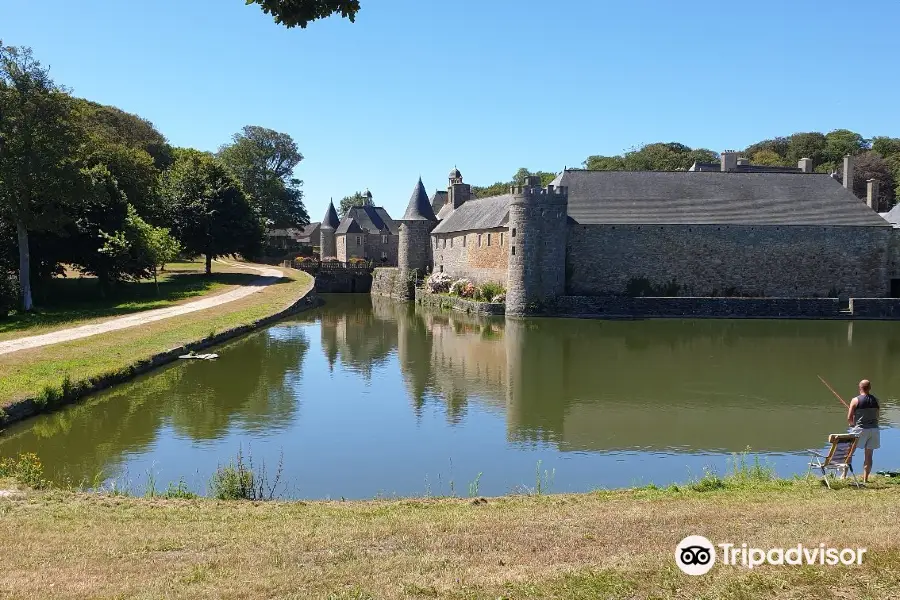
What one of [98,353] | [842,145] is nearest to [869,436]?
[98,353]

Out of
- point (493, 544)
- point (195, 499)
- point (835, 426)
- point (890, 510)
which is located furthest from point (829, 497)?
point (195, 499)

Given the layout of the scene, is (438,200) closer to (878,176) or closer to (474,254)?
(474,254)

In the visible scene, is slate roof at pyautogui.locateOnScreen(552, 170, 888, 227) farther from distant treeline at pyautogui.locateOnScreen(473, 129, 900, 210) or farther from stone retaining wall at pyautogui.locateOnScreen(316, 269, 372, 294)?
distant treeline at pyautogui.locateOnScreen(473, 129, 900, 210)

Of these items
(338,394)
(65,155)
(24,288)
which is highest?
(65,155)

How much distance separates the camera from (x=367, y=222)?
5931 centimetres

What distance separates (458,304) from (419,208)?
12.6m

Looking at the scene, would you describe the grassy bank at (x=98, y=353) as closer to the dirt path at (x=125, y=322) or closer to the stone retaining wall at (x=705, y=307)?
the dirt path at (x=125, y=322)

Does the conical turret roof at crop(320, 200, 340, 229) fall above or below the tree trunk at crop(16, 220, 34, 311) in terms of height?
above

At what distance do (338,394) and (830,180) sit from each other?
2919cm

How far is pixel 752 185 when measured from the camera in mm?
34312

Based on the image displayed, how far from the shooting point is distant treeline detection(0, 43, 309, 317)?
75.2 feet

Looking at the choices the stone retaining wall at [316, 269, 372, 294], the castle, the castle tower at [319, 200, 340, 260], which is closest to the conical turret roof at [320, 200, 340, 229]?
the castle tower at [319, 200, 340, 260]

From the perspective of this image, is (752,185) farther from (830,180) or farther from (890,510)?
(890,510)

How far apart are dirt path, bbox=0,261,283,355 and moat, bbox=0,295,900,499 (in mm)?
3518
